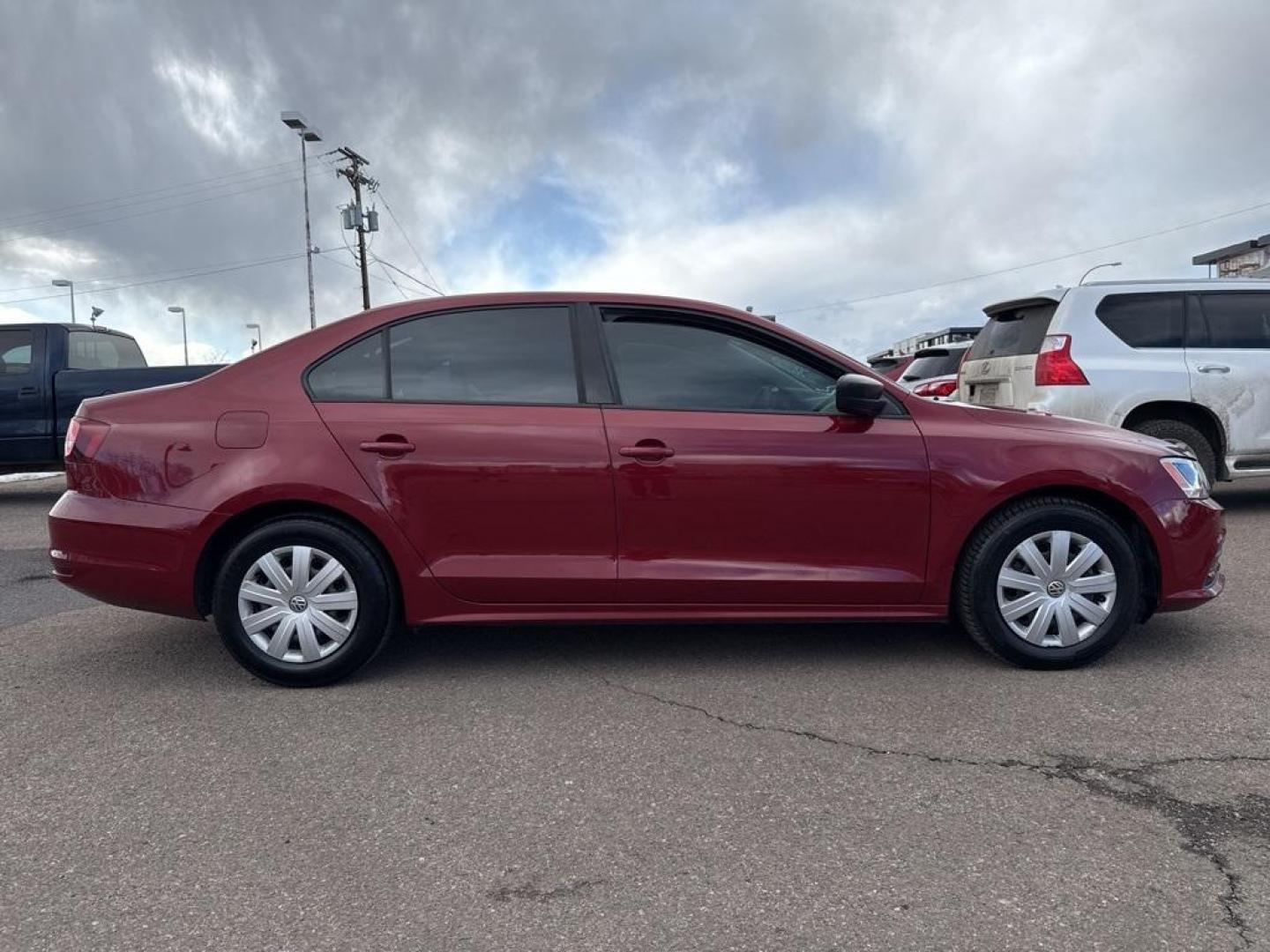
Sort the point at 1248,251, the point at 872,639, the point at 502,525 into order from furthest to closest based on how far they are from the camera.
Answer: the point at 1248,251 → the point at 872,639 → the point at 502,525

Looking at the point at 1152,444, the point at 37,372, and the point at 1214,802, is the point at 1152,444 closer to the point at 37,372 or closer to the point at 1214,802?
the point at 1214,802

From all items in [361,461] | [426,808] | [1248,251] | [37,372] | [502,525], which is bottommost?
[426,808]

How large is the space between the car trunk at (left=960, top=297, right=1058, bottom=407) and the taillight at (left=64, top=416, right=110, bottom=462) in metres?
5.56

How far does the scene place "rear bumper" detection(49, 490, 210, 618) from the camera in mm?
3715

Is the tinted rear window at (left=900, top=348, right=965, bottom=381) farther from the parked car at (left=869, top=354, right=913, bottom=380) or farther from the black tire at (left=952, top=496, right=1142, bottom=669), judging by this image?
the black tire at (left=952, top=496, right=1142, bottom=669)

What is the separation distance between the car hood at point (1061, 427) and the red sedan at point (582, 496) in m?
0.03

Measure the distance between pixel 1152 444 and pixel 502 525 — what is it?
272cm

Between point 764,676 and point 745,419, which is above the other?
point 745,419

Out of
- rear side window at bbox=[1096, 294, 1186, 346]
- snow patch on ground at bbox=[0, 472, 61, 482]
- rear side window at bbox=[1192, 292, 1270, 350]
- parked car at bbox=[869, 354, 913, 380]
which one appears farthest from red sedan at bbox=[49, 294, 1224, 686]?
snow patch on ground at bbox=[0, 472, 61, 482]

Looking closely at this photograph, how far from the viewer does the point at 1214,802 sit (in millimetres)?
2707

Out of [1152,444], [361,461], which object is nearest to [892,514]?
[1152,444]

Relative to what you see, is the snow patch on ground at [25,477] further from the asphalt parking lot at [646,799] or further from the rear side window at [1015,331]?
the rear side window at [1015,331]

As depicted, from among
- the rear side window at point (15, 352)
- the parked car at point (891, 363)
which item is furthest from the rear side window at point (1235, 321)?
the rear side window at point (15, 352)

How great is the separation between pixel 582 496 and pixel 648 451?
1.01 feet
